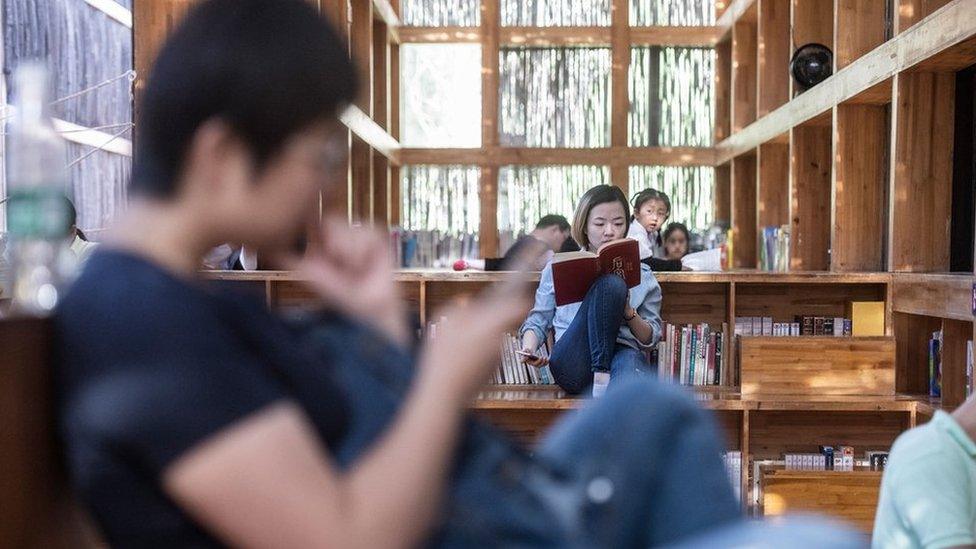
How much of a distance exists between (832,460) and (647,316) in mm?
1106

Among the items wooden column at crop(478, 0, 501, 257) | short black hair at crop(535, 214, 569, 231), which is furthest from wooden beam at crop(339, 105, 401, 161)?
short black hair at crop(535, 214, 569, 231)

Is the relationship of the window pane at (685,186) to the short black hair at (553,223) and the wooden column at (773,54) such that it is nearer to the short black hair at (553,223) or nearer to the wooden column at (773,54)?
the wooden column at (773,54)

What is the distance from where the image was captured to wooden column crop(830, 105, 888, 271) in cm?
598

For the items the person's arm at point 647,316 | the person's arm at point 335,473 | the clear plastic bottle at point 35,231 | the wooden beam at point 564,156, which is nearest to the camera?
the person's arm at point 335,473

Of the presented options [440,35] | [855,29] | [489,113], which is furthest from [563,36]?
[855,29]

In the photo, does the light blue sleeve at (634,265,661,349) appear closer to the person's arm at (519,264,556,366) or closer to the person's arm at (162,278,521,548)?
the person's arm at (519,264,556,366)

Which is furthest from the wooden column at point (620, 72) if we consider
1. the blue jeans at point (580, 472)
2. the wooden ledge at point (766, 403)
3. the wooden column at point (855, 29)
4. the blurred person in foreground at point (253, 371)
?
the blurred person in foreground at point (253, 371)

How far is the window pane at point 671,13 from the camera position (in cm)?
1111

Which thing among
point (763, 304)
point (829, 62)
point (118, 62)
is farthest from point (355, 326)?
point (829, 62)

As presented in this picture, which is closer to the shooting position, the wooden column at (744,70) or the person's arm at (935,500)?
the person's arm at (935,500)

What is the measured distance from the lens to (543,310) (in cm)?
474

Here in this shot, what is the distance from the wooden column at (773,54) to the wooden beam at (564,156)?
2.20 m

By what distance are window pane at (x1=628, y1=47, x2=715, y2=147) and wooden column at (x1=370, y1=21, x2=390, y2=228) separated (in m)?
2.56

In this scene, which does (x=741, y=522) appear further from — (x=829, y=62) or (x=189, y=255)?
(x=829, y=62)
